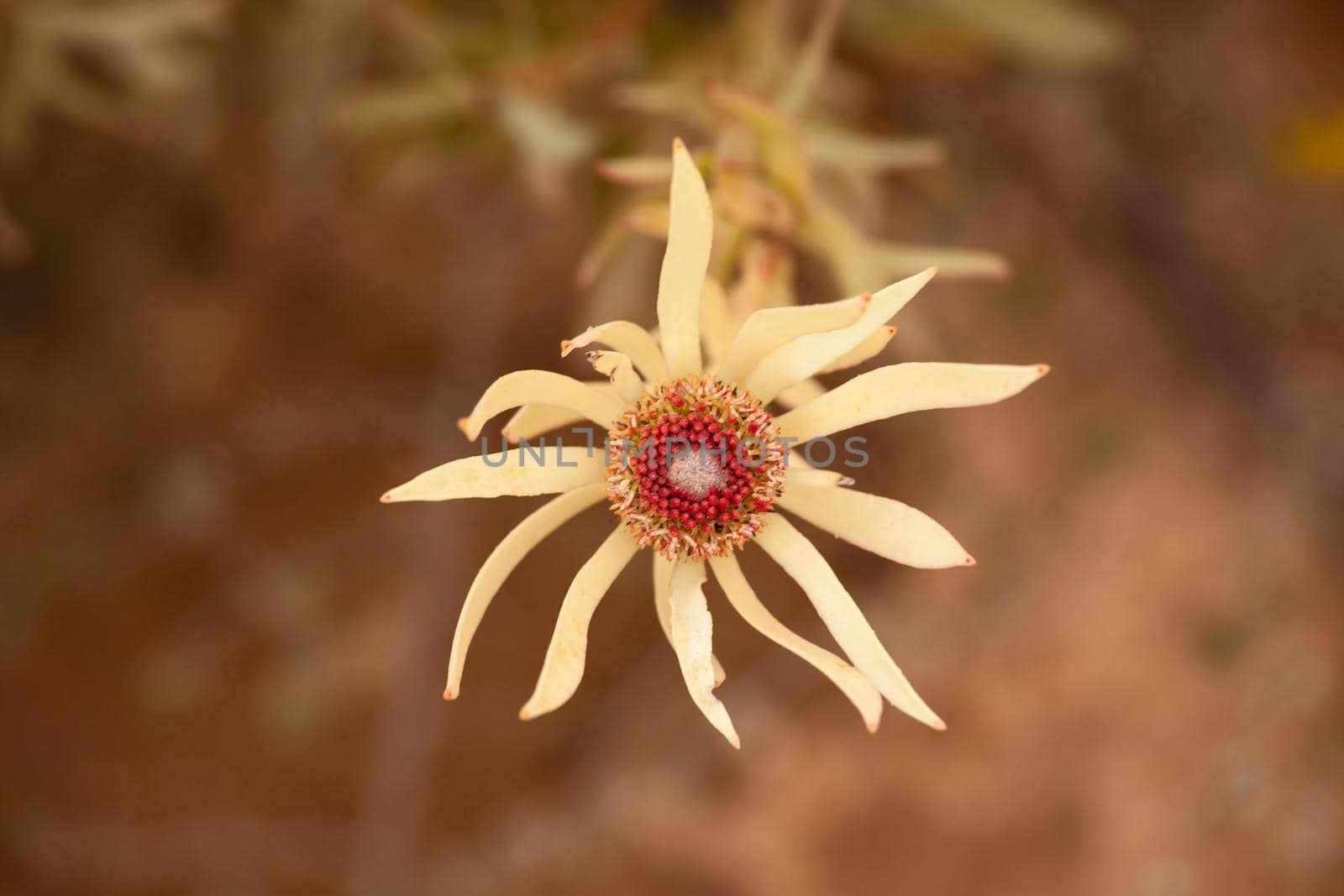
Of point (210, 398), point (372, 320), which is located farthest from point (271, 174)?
point (210, 398)

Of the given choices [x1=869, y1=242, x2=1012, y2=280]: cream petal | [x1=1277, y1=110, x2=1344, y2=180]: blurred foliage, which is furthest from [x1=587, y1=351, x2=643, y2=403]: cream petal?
[x1=1277, y1=110, x2=1344, y2=180]: blurred foliage

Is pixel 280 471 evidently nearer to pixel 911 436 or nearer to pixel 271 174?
pixel 271 174

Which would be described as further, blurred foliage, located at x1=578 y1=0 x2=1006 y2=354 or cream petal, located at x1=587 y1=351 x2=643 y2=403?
blurred foliage, located at x1=578 y1=0 x2=1006 y2=354

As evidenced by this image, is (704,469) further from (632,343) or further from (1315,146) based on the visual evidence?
(1315,146)

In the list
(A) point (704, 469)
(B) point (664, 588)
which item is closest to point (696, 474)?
(A) point (704, 469)

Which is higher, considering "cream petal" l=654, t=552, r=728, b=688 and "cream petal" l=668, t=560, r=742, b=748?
"cream petal" l=654, t=552, r=728, b=688

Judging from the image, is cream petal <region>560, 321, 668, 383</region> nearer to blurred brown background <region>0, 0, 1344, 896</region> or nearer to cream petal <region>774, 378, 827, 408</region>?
cream petal <region>774, 378, 827, 408</region>
